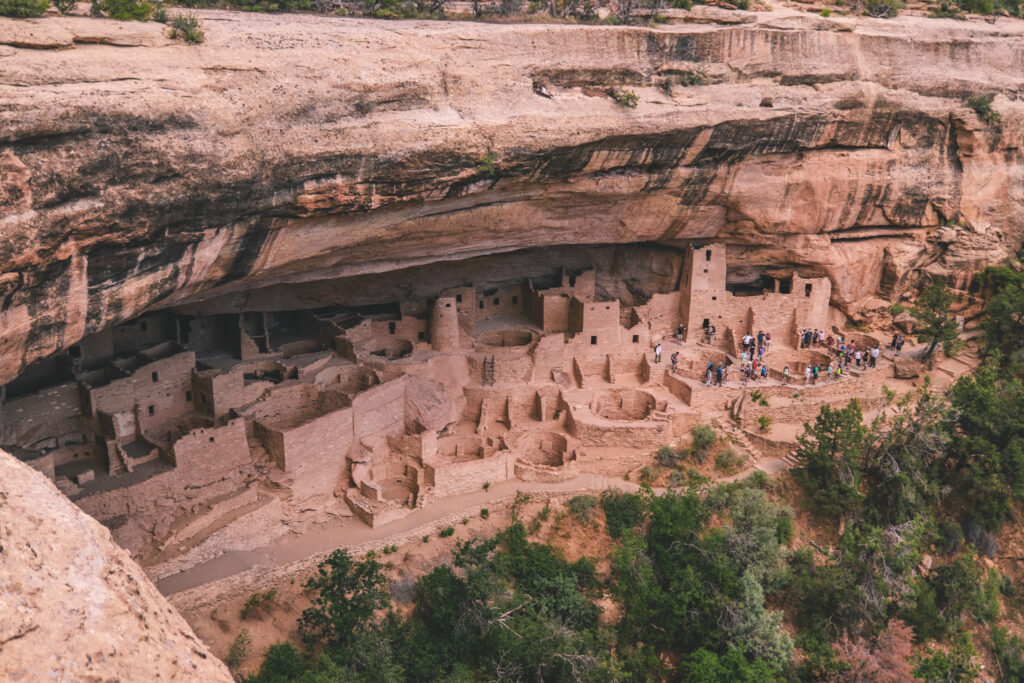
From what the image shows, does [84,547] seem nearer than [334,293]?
Yes

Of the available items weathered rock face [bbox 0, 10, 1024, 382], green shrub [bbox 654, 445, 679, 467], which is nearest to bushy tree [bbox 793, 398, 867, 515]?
green shrub [bbox 654, 445, 679, 467]

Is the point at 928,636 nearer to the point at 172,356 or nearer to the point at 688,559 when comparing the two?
the point at 688,559

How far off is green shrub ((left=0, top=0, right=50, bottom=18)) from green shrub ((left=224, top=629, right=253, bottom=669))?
10.1 metres

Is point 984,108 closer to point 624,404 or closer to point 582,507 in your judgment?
point 624,404

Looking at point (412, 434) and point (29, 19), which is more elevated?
point (29, 19)

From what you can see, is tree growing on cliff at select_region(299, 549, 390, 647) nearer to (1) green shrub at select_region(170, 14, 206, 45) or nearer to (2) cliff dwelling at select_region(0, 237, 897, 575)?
(2) cliff dwelling at select_region(0, 237, 897, 575)

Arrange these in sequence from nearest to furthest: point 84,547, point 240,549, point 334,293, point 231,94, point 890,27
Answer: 1. point 84,547
2. point 231,94
3. point 240,549
4. point 890,27
5. point 334,293

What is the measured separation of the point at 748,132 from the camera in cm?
1898

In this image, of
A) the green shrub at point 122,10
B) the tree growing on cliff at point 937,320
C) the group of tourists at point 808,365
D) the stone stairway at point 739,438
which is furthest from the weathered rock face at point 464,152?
the stone stairway at point 739,438

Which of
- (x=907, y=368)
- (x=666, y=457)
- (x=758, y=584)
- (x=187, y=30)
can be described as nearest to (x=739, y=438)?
(x=666, y=457)

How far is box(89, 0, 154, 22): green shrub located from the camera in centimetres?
1316

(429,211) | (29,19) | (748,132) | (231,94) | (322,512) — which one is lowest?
(322,512)

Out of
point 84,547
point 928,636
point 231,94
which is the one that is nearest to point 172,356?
point 231,94

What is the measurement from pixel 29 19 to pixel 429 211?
7.34 meters
